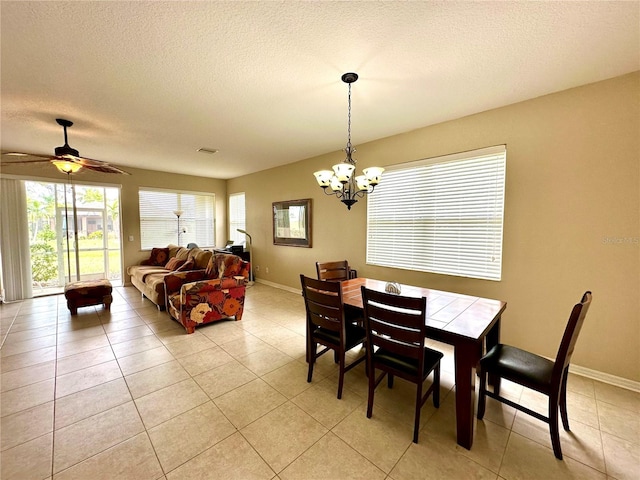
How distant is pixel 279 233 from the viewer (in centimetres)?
579

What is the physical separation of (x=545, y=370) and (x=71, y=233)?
7821mm

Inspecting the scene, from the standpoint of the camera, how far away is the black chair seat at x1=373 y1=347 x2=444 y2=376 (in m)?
1.77

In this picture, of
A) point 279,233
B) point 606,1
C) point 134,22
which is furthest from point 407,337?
point 279,233

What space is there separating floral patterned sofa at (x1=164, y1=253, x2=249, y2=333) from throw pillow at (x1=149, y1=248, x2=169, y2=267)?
7.97ft

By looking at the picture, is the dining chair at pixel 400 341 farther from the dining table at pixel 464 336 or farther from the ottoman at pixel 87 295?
the ottoman at pixel 87 295

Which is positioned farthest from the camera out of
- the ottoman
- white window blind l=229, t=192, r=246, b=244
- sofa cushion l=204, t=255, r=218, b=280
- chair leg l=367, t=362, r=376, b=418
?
white window blind l=229, t=192, r=246, b=244

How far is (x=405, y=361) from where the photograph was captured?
5.98 feet

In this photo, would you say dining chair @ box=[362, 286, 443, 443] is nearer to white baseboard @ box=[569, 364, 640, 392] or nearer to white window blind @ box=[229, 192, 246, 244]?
white baseboard @ box=[569, 364, 640, 392]

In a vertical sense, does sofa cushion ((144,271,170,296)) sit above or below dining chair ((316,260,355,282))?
below

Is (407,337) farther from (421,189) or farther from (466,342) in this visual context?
(421,189)

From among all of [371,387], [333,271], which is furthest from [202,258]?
[371,387]

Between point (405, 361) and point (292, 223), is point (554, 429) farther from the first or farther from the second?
point (292, 223)

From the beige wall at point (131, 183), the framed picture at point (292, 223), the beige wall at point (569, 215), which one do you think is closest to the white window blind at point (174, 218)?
the beige wall at point (131, 183)

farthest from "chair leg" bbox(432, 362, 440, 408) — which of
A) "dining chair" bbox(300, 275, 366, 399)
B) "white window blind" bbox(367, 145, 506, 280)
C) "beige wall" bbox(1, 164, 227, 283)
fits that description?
"beige wall" bbox(1, 164, 227, 283)
